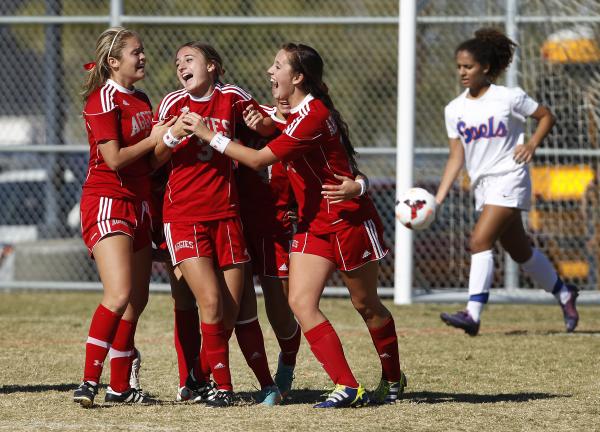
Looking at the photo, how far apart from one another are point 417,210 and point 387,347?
66.6 inches

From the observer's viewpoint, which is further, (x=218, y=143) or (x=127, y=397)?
(x=127, y=397)

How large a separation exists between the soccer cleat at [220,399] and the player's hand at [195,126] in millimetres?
1241

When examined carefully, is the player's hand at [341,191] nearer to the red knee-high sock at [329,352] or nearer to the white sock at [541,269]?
the red knee-high sock at [329,352]

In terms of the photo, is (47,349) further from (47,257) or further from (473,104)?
(47,257)

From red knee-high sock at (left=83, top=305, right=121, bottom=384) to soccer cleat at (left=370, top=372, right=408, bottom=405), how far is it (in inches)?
53.2

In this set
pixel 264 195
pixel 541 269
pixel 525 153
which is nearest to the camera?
pixel 264 195

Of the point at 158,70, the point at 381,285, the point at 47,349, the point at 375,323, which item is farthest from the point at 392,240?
the point at 375,323

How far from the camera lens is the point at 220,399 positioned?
18.2 feet

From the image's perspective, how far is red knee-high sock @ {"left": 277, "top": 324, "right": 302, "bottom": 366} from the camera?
19.7ft

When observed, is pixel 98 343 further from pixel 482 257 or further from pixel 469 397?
pixel 482 257

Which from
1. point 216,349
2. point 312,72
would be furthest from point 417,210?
point 216,349

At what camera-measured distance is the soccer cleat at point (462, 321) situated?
834 centimetres

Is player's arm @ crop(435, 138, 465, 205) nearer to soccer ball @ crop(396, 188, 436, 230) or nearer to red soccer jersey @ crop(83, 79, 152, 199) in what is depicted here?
soccer ball @ crop(396, 188, 436, 230)

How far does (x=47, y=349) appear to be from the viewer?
7977 millimetres
